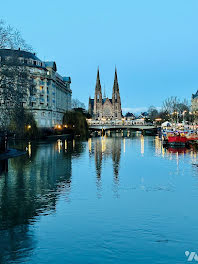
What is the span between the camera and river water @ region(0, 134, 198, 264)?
1153cm

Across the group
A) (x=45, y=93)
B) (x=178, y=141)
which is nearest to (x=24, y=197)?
(x=178, y=141)

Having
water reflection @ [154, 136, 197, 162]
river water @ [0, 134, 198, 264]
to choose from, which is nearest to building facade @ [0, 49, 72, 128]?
water reflection @ [154, 136, 197, 162]

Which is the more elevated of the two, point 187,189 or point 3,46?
point 3,46

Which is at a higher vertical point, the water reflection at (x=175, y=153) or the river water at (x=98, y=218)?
the water reflection at (x=175, y=153)

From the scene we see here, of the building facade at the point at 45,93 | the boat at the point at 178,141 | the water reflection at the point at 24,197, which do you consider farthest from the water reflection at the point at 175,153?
the building facade at the point at 45,93

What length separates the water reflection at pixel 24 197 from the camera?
12406 millimetres

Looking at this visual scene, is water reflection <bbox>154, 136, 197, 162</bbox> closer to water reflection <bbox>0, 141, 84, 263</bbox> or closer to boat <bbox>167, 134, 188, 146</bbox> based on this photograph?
boat <bbox>167, 134, 188, 146</bbox>

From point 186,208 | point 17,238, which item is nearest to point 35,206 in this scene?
point 17,238

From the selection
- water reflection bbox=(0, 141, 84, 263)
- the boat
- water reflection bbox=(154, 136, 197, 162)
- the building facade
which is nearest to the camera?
water reflection bbox=(0, 141, 84, 263)

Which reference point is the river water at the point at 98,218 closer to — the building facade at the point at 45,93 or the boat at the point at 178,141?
the boat at the point at 178,141

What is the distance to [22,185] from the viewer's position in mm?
23578

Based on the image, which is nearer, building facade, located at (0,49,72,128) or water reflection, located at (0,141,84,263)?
water reflection, located at (0,141,84,263)

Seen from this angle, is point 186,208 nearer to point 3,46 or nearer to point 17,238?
point 17,238

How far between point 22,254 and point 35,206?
6345 mm
